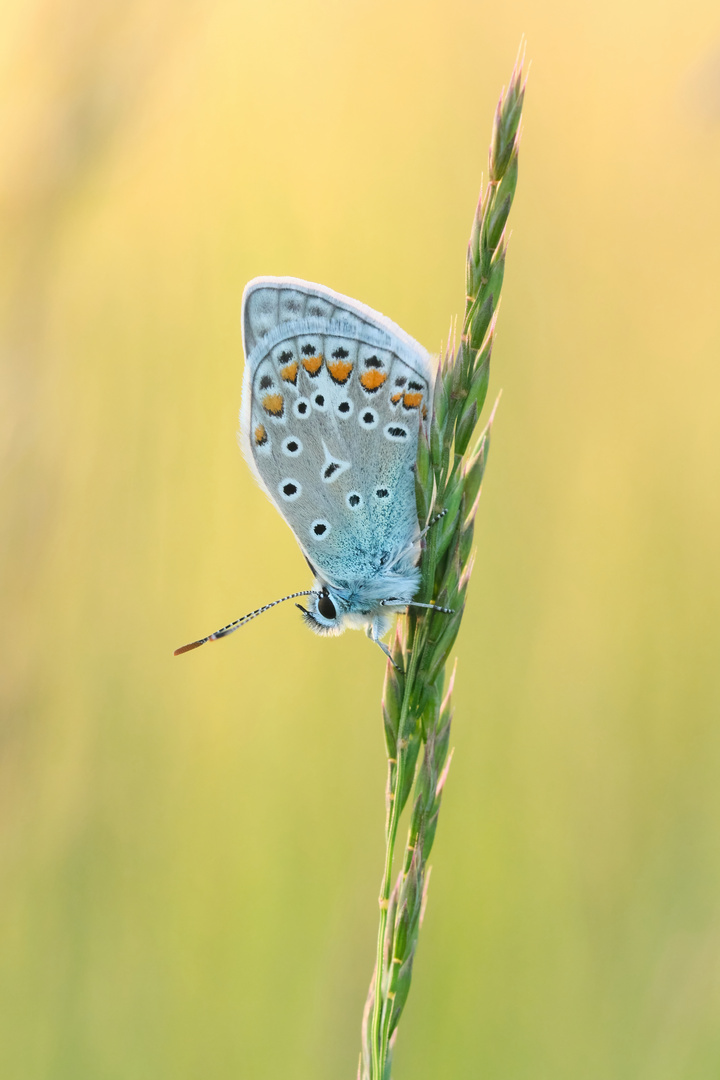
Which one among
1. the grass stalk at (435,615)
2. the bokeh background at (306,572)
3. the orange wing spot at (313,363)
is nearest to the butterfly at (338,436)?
the orange wing spot at (313,363)

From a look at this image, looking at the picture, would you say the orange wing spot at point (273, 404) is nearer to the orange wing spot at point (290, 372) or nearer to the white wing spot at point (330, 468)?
the orange wing spot at point (290, 372)

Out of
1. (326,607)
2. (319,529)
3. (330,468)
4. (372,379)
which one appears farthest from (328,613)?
(372,379)

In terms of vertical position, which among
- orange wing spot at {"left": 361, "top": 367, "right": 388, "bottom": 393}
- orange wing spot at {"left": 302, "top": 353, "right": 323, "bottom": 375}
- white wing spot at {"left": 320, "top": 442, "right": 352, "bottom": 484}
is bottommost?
white wing spot at {"left": 320, "top": 442, "right": 352, "bottom": 484}

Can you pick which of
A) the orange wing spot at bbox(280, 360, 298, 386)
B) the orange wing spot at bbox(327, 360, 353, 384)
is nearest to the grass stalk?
the orange wing spot at bbox(327, 360, 353, 384)

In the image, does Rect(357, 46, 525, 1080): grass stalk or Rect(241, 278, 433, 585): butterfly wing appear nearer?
Rect(357, 46, 525, 1080): grass stalk

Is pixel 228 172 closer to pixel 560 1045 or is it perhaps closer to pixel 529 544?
pixel 529 544

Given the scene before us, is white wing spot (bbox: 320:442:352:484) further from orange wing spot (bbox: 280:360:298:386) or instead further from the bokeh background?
the bokeh background

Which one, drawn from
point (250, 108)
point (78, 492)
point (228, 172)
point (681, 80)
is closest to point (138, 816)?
point (78, 492)
